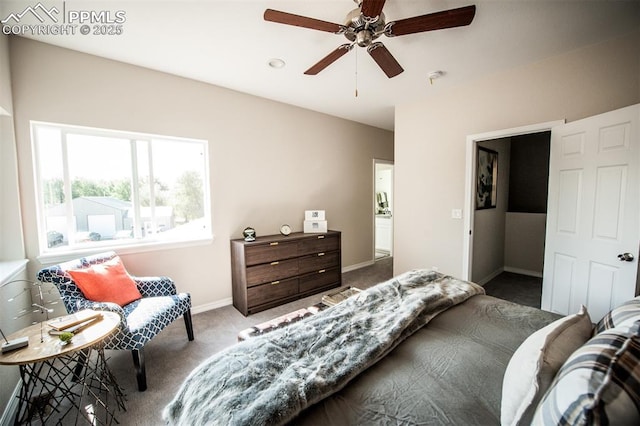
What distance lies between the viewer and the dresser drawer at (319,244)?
3.34m

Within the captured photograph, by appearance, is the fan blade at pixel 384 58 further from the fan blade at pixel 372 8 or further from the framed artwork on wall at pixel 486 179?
the framed artwork on wall at pixel 486 179

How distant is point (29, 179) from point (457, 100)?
445cm

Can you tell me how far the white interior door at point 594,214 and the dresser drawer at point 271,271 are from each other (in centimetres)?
275

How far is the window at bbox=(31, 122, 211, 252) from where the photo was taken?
2.26 meters

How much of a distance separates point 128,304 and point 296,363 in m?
1.87

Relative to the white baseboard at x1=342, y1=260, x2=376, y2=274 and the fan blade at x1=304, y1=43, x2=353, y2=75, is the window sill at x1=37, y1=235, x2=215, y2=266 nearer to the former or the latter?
the fan blade at x1=304, y1=43, x2=353, y2=75

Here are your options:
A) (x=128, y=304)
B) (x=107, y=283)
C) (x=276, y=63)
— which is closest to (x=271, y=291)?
(x=128, y=304)

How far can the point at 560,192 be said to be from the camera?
2.29 m

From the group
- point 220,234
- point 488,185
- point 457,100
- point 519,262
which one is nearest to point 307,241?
point 220,234

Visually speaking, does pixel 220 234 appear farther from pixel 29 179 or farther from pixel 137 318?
pixel 29 179

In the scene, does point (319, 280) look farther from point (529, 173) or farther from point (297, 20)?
point (529, 173)

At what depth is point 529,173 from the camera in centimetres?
426

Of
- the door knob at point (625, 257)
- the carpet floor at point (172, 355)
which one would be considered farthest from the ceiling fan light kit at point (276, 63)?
the door knob at point (625, 257)

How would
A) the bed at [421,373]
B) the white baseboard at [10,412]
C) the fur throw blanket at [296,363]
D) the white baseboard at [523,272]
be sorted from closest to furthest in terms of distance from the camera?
→ the bed at [421,373], the fur throw blanket at [296,363], the white baseboard at [10,412], the white baseboard at [523,272]
